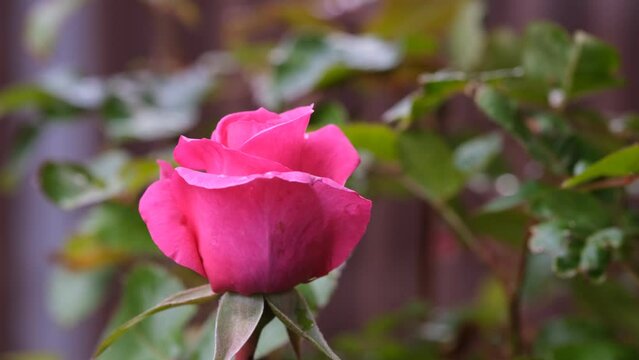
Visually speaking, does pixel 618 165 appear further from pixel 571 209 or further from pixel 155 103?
pixel 155 103

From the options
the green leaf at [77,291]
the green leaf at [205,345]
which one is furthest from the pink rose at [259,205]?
the green leaf at [77,291]

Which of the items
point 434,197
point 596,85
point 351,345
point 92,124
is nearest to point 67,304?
point 351,345

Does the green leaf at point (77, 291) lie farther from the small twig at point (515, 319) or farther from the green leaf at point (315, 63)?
the small twig at point (515, 319)

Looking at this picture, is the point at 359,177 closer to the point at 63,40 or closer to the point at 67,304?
the point at 67,304

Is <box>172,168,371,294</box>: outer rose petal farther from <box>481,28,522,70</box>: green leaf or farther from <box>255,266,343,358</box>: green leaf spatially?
<box>481,28,522,70</box>: green leaf

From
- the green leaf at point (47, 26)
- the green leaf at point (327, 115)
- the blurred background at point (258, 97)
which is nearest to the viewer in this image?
the green leaf at point (327, 115)

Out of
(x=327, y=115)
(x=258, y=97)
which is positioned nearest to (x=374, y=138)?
(x=327, y=115)
